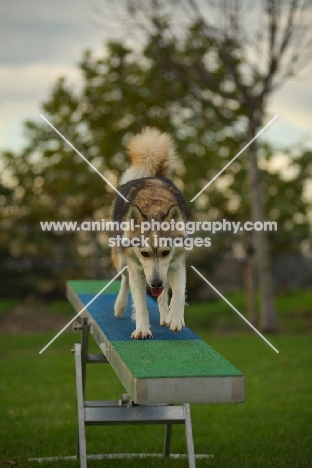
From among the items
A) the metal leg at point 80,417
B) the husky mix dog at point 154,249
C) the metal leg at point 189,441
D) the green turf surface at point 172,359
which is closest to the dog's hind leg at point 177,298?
the husky mix dog at point 154,249

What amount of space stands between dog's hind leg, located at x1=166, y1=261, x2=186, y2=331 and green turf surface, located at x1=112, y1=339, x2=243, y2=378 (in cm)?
30

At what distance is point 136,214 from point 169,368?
4.15 ft

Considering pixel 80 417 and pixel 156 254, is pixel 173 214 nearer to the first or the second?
pixel 156 254

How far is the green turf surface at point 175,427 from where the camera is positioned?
17.9ft

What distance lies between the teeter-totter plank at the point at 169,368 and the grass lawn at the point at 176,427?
141 cm

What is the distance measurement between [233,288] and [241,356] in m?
4.84

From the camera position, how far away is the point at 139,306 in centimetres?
421

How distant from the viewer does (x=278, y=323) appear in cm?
1380

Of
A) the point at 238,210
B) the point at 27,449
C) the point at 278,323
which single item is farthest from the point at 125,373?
the point at 238,210

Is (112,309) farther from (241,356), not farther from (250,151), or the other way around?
(250,151)

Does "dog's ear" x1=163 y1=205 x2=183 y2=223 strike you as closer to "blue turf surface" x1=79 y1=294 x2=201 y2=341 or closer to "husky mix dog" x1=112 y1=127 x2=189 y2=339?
"husky mix dog" x1=112 y1=127 x2=189 y2=339

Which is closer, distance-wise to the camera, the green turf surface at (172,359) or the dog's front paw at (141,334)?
the green turf surface at (172,359)

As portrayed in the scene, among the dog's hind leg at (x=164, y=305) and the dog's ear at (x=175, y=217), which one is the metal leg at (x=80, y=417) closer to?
the dog's hind leg at (x=164, y=305)

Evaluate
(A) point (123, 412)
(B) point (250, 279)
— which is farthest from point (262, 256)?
(A) point (123, 412)
